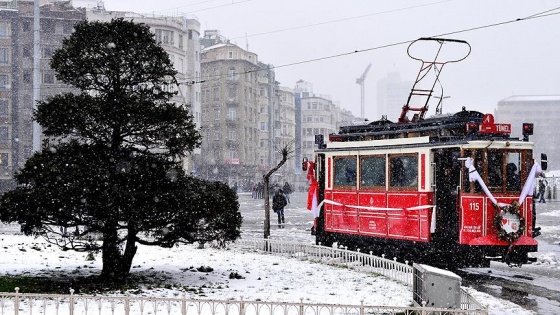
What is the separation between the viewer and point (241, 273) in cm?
1572

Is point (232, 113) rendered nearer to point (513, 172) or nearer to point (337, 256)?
point (337, 256)

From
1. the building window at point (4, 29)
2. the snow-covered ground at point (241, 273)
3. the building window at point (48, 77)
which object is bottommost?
the snow-covered ground at point (241, 273)

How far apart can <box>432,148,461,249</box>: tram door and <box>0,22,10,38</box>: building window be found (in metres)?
58.8

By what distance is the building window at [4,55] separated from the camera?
67.0 meters

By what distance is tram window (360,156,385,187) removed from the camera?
58.9 feet

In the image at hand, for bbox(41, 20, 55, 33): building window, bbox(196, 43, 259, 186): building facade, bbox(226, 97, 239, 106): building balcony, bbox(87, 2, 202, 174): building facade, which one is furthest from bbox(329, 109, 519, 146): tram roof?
bbox(226, 97, 239, 106): building balcony

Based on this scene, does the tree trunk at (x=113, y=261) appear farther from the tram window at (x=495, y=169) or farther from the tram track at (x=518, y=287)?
the tram window at (x=495, y=169)

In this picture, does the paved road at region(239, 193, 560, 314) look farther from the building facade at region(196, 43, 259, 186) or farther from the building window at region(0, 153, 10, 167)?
the building facade at region(196, 43, 259, 186)

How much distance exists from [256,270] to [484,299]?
5132mm

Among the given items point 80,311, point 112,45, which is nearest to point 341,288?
point 80,311

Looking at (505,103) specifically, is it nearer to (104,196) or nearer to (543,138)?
(543,138)

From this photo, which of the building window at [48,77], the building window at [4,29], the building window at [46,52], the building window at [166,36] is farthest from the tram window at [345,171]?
the building window at [166,36]

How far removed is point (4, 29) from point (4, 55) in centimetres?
232

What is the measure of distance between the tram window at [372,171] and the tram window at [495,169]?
268cm
